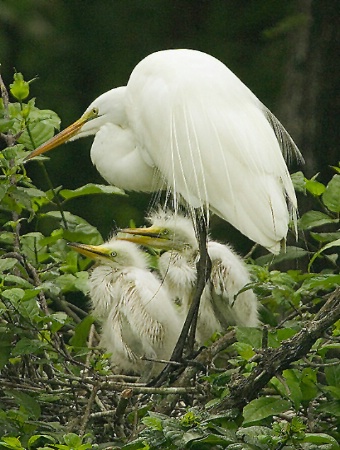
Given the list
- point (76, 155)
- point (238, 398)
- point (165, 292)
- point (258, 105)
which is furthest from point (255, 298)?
point (76, 155)

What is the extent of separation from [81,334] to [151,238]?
406 millimetres

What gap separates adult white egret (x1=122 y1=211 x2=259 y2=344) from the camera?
306cm

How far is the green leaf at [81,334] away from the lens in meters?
2.99

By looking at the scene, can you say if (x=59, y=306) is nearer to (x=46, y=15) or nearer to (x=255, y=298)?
(x=255, y=298)

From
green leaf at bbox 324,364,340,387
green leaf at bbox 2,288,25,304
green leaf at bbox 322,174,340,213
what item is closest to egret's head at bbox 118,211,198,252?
green leaf at bbox 322,174,340,213

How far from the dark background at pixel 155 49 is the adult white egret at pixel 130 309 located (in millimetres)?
1340

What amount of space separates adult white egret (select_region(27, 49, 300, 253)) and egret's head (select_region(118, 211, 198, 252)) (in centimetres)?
11

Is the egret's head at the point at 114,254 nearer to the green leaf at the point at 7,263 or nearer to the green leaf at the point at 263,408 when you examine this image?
the green leaf at the point at 7,263

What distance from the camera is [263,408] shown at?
2.27 m

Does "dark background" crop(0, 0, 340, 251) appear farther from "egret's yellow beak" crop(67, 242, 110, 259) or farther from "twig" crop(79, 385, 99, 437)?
"twig" crop(79, 385, 99, 437)

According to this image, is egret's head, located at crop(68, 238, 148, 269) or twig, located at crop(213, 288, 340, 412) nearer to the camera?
twig, located at crop(213, 288, 340, 412)

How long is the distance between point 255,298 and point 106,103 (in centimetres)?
68

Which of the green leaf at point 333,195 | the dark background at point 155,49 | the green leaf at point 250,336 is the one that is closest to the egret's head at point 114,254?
the green leaf at point 333,195

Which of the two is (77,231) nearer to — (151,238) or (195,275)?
(151,238)
